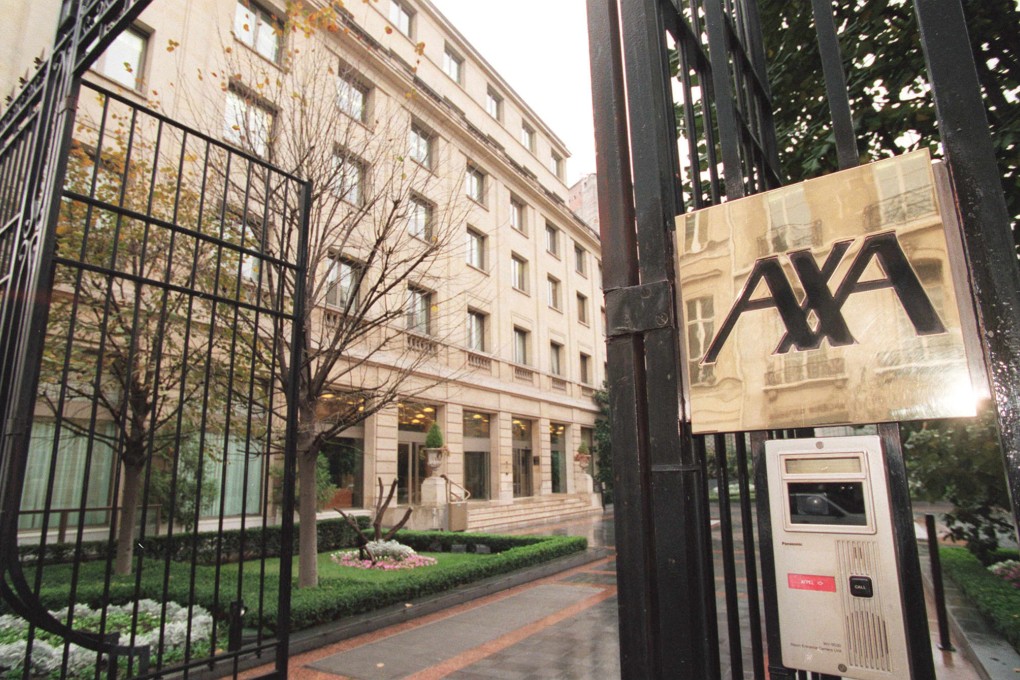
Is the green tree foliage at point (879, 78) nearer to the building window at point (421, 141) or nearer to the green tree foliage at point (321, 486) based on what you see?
the green tree foliage at point (321, 486)

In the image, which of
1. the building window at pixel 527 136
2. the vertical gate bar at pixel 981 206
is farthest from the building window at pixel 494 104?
the vertical gate bar at pixel 981 206

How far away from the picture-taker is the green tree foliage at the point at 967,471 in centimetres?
656

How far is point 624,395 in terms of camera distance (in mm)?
1951

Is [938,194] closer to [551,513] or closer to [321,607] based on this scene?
[321,607]

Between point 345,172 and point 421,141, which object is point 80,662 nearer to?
point 345,172

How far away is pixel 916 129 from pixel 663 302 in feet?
19.0

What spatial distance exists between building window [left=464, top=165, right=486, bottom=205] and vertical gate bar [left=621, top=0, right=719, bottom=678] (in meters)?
21.2

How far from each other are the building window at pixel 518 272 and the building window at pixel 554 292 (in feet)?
7.51

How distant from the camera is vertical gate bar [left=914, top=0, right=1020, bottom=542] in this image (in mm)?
1257

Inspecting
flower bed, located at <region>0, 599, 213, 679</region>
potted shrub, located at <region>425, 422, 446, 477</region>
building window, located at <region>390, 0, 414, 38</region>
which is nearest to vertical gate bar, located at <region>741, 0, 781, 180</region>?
flower bed, located at <region>0, 599, 213, 679</region>

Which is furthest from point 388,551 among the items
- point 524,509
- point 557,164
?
point 557,164

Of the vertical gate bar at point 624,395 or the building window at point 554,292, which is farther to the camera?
the building window at point 554,292

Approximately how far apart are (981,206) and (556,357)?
87.8 feet

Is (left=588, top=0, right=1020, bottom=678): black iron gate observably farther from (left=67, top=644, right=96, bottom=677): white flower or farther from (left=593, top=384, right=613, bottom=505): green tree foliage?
(left=593, top=384, right=613, bottom=505): green tree foliage
